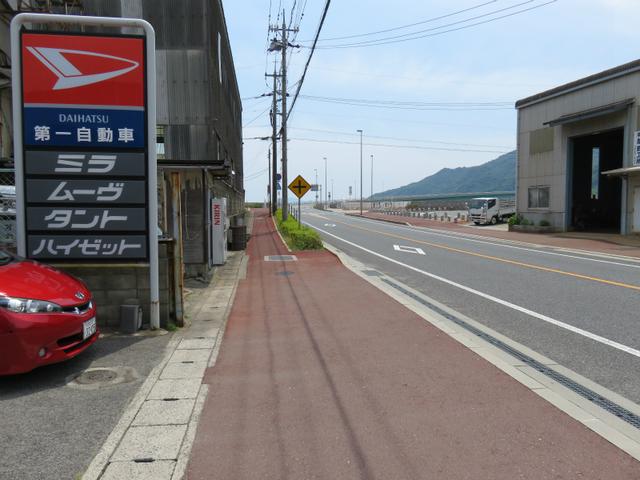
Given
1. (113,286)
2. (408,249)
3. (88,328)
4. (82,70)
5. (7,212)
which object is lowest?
(408,249)

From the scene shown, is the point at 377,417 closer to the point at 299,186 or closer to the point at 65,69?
the point at 65,69

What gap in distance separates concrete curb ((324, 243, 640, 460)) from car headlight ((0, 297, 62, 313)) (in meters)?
4.57

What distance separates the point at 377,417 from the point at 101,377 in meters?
2.87

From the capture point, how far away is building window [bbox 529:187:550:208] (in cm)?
3100

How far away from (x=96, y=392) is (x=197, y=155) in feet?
35.0

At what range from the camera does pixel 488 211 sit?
39.9 m

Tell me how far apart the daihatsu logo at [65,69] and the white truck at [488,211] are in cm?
3693

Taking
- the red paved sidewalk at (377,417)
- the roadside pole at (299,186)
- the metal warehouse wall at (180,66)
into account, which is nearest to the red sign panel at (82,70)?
the red paved sidewalk at (377,417)

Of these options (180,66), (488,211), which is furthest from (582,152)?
(180,66)

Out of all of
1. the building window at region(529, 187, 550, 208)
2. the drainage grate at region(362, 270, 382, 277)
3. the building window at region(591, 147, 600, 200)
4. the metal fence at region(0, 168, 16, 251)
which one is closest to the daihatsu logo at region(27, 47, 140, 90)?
the metal fence at region(0, 168, 16, 251)

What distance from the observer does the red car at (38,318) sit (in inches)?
179

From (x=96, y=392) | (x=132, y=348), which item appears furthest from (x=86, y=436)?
(x=132, y=348)

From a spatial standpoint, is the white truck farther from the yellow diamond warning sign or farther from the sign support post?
the sign support post

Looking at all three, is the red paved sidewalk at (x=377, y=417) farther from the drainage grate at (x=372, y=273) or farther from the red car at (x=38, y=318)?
the drainage grate at (x=372, y=273)
